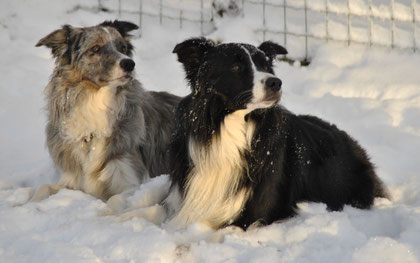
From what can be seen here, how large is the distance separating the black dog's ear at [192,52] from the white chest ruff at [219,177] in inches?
20.6

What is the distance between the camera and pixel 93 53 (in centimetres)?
496

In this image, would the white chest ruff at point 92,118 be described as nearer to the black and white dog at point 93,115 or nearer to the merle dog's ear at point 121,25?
the black and white dog at point 93,115

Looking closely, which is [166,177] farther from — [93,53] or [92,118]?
[93,53]

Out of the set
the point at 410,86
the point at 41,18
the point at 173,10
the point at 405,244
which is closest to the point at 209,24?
the point at 173,10

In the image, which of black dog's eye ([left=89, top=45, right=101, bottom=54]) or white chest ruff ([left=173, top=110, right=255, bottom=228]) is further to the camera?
black dog's eye ([left=89, top=45, right=101, bottom=54])

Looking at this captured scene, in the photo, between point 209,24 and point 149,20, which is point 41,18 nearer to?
point 149,20

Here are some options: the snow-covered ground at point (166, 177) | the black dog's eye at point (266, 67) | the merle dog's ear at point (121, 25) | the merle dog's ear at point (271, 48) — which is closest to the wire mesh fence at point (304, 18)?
the snow-covered ground at point (166, 177)

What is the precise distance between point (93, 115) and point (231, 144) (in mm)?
1705

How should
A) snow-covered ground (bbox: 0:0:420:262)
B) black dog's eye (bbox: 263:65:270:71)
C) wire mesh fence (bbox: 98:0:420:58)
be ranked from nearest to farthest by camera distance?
snow-covered ground (bbox: 0:0:420:262) < black dog's eye (bbox: 263:65:270:71) < wire mesh fence (bbox: 98:0:420:58)

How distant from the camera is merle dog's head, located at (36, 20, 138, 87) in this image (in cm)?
485

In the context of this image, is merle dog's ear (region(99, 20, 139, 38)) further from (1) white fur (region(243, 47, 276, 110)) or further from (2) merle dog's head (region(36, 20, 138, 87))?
(1) white fur (region(243, 47, 276, 110))

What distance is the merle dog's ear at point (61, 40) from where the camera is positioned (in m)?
5.02

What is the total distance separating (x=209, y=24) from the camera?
8.77m

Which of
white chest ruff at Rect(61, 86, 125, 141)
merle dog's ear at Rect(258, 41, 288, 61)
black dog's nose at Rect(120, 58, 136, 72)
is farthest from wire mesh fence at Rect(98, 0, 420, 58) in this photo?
merle dog's ear at Rect(258, 41, 288, 61)
